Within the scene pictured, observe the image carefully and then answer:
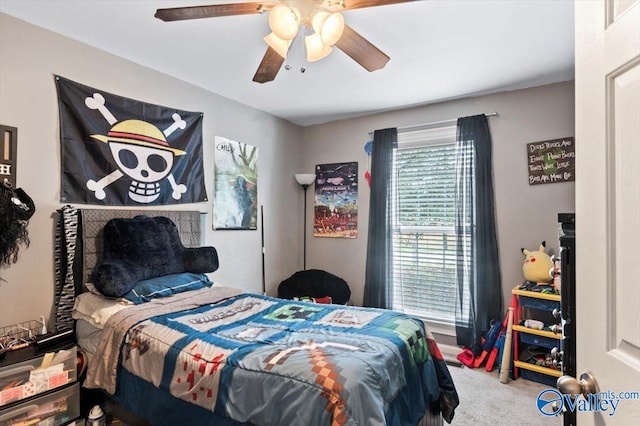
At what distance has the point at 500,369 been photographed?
285 centimetres

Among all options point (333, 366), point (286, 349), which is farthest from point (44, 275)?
point (333, 366)

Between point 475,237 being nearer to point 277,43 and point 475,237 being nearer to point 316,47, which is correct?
point 316,47

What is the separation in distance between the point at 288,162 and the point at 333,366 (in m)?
3.18

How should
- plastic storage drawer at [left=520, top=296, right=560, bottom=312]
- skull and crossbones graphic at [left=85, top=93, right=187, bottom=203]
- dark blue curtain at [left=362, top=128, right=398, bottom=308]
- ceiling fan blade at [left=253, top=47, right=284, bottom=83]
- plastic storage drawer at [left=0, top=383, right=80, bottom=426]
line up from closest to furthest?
plastic storage drawer at [left=0, top=383, right=80, bottom=426] < ceiling fan blade at [left=253, top=47, right=284, bottom=83] < skull and crossbones graphic at [left=85, top=93, right=187, bottom=203] < plastic storage drawer at [left=520, top=296, right=560, bottom=312] < dark blue curtain at [left=362, top=128, right=398, bottom=308]

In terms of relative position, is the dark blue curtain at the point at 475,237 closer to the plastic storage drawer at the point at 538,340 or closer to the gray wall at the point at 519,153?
the gray wall at the point at 519,153

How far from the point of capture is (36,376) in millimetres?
1798

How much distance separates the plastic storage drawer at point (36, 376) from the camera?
169 centimetres

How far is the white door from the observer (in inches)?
24.2

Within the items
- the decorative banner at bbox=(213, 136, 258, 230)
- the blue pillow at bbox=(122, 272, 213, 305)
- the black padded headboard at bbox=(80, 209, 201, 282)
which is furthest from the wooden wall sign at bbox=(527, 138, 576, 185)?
→ the black padded headboard at bbox=(80, 209, 201, 282)

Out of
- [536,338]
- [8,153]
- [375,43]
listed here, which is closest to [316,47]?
[375,43]

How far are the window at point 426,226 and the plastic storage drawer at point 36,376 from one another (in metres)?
2.92

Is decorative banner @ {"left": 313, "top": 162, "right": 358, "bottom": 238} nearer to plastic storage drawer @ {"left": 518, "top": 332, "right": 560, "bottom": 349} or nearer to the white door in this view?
plastic storage drawer @ {"left": 518, "top": 332, "right": 560, "bottom": 349}

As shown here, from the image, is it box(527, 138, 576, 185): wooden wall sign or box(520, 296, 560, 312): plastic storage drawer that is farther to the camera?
box(527, 138, 576, 185): wooden wall sign

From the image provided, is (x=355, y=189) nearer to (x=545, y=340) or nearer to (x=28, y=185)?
(x=545, y=340)
